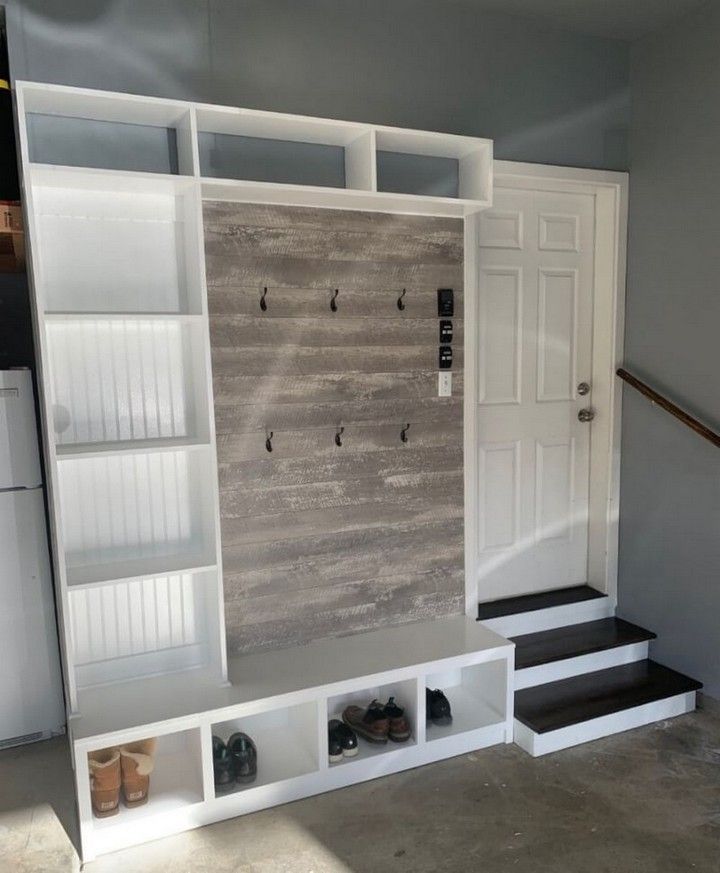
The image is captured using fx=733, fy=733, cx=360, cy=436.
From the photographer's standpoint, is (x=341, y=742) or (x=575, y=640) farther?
(x=575, y=640)

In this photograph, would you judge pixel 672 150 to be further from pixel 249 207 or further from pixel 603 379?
pixel 249 207

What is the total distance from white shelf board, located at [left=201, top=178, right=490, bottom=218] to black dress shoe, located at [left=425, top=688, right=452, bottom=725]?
1.85m

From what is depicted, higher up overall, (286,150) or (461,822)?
(286,150)

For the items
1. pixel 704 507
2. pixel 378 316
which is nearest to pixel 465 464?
pixel 378 316

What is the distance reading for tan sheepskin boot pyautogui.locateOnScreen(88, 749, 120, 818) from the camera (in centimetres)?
222

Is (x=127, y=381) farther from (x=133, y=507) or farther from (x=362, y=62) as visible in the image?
(x=362, y=62)

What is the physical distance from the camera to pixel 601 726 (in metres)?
2.79

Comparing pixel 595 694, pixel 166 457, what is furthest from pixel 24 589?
pixel 595 694

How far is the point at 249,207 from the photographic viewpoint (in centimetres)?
260

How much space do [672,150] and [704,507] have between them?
1489 mm

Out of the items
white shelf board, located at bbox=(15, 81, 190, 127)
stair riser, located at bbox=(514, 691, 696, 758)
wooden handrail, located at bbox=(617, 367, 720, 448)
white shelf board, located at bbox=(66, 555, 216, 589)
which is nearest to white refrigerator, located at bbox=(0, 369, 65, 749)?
white shelf board, located at bbox=(66, 555, 216, 589)

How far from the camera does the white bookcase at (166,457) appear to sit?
7.51ft

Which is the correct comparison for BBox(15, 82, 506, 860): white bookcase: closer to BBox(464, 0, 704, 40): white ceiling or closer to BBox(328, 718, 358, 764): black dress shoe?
BBox(328, 718, 358, 764): black dress shoe

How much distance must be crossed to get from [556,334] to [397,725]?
1816 millimetres
